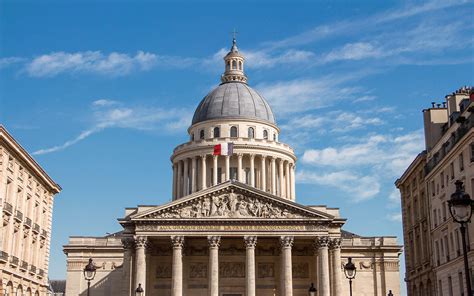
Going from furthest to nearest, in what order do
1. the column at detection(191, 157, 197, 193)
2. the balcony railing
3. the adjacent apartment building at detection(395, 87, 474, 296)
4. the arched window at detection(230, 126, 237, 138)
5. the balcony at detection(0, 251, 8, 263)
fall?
the arched window at detection(230, 126, 237, 138) → the column at detection(191, 157, 197, 193) → the balcony railing → the balcony at detection(0, 251, 8, 263) → the adjacent apartment building at detection(395, 87, 474, 296)

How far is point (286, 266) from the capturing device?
63281 mm

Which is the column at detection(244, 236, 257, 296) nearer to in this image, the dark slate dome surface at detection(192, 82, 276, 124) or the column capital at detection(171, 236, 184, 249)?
the column capital at detection(171, 236, 184, 249)

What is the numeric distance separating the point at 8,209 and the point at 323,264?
29434 mm

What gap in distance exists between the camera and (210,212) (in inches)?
2532

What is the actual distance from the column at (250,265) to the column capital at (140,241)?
9.46 m

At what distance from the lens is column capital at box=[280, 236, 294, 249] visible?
63625mm

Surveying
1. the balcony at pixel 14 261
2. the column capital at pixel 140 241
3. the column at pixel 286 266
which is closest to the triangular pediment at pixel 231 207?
the column capital at pixel 140 241

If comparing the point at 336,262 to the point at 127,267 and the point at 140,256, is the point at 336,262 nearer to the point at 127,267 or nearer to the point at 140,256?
the point at 140,256

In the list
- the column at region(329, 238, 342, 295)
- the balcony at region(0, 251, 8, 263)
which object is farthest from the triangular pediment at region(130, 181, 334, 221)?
the balcony at region(0, 251, 8, 263)

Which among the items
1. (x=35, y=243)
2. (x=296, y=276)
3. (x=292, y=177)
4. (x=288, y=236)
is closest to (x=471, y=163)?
(x=288, y=236)

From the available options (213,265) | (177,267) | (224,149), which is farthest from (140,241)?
(224,149)

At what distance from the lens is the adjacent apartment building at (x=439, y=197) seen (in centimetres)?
4609

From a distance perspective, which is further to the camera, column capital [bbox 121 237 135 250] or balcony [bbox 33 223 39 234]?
column capital [bbox 121 237 135 250]

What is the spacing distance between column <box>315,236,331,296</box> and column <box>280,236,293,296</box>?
2.73 metres
